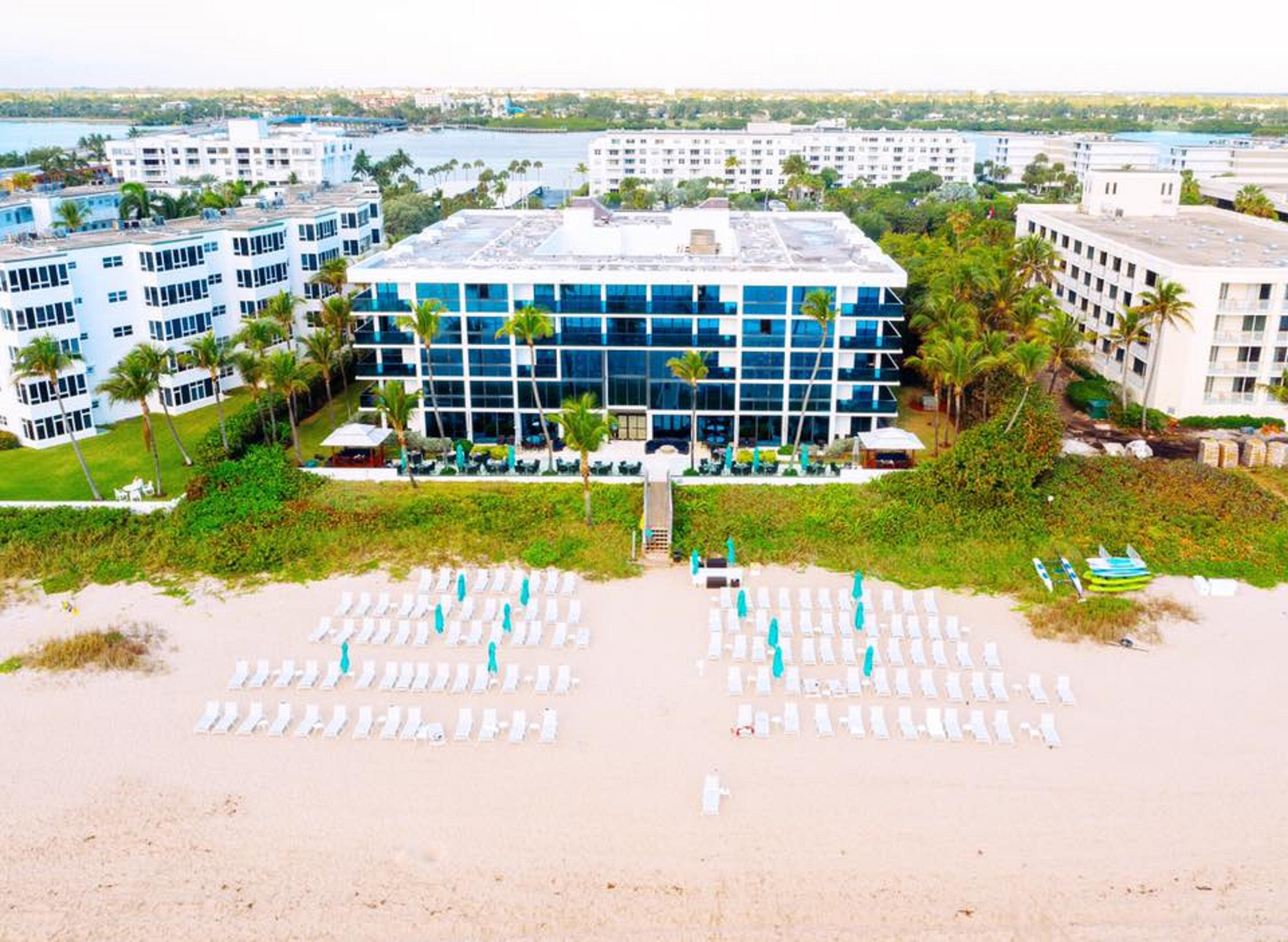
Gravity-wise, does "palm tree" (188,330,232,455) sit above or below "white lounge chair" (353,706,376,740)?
above

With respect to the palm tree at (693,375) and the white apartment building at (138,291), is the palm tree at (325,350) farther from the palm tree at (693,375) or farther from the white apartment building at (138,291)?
the palm tree at (693,375)

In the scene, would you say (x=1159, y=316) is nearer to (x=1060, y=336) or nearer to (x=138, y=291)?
(x=1060, y=336)

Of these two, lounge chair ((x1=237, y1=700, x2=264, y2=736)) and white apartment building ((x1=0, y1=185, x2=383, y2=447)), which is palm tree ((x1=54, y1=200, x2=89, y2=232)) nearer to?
white apartment building ((x1=0, y1=185, x2=383, y2=447))

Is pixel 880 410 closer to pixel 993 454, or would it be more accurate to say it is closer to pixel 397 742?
pixel 993 454

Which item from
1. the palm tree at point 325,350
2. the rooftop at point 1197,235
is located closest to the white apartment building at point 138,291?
the palm tree at point 325,350

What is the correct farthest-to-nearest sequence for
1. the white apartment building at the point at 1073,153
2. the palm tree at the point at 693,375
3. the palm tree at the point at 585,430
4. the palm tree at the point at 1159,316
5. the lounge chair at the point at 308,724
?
the white apartment building at the point at 1073,153, the palm tree at the point at 1159,316, the palm tree at the point at 693,375, the palm tree at the point at 585,430, the lounge chair at the point at 308,724

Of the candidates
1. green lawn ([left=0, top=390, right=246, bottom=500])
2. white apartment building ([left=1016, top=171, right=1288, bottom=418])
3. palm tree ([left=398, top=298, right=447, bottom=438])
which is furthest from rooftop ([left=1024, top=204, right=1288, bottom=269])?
green lawn ([left=0, top=390, right=246, bottom=500])

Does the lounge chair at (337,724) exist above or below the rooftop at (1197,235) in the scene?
below

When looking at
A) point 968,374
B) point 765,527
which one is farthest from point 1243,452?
point 765,527
